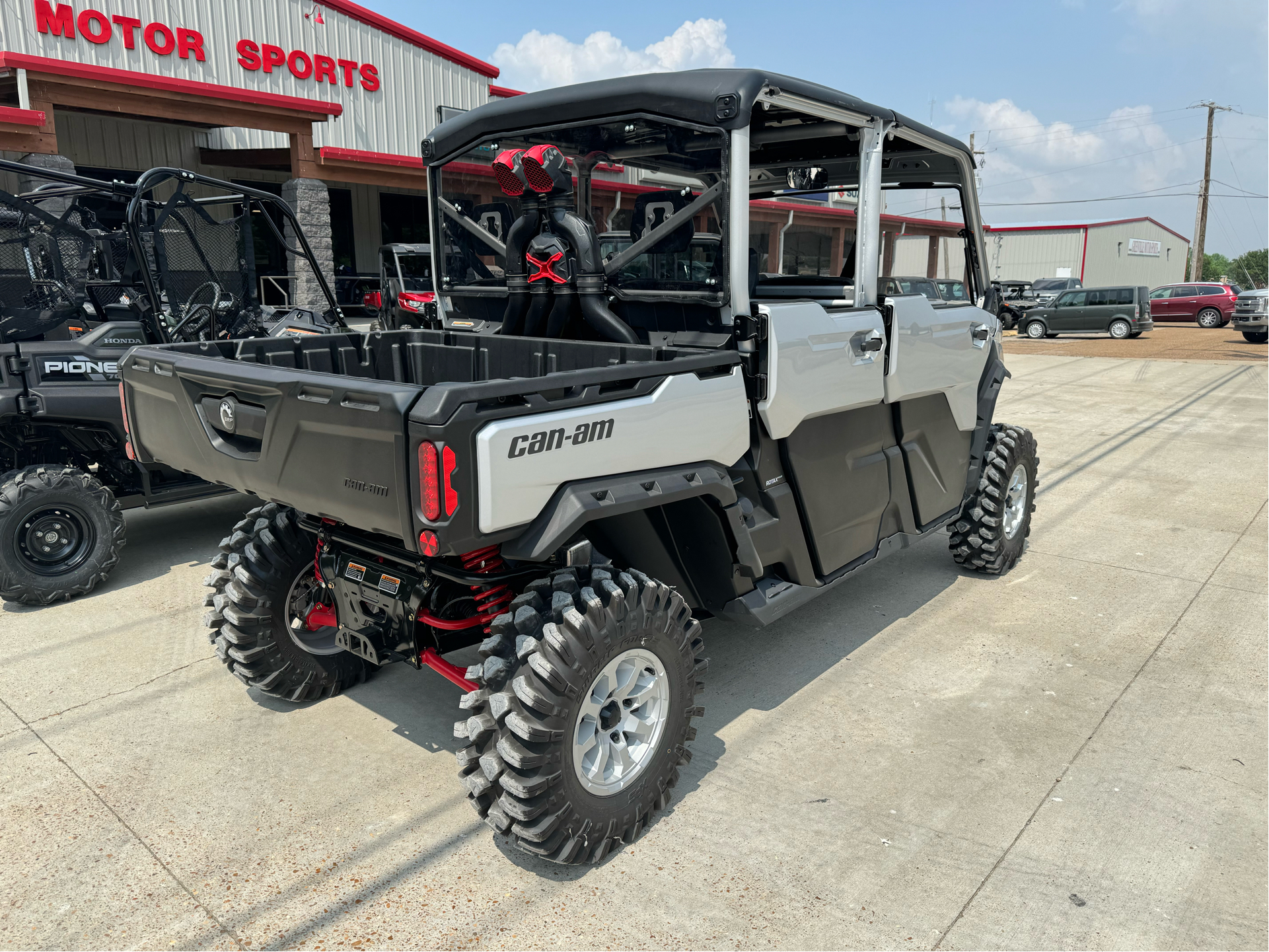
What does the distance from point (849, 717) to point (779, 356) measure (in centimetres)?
A: 162

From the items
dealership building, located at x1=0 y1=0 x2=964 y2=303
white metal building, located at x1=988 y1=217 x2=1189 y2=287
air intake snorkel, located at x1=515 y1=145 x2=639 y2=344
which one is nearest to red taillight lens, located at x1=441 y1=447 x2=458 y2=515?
air intake snorkel, located at x1=515 y1=145 x2=639 y2=344

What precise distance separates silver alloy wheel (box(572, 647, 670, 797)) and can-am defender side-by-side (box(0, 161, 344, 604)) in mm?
3873

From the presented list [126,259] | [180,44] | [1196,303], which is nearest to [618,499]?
[126,259]

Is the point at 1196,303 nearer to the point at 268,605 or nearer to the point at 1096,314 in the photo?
the point at 1096,314

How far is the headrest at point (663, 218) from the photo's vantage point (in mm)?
3611

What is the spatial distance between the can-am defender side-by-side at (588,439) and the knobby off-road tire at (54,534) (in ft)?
6.68

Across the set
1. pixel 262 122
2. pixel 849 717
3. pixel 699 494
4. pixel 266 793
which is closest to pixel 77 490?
pixel 266 793

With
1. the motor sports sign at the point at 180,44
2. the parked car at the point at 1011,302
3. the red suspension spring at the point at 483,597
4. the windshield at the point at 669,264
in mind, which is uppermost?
the motor sports sign at the point at 180,44

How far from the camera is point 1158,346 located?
78.2 feet

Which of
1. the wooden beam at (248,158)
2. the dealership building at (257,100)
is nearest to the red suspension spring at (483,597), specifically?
the dealership building at (257,100)

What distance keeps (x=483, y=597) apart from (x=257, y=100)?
505 inches

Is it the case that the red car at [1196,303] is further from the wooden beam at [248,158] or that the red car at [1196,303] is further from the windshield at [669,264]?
the windshield at [669,264]

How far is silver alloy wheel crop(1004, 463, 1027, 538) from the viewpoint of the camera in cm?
586

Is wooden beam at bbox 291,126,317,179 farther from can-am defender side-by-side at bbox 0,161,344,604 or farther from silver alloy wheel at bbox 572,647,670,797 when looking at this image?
silver alloy wheel at bbox 572,647,670,797
